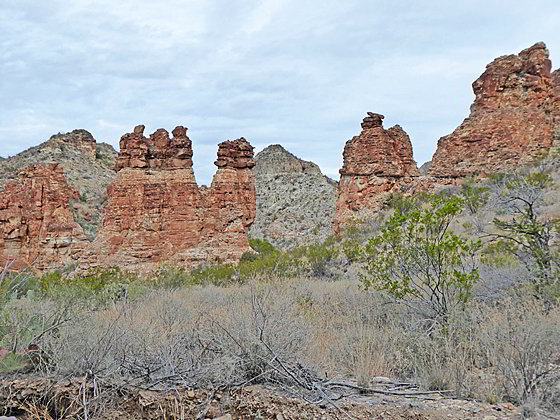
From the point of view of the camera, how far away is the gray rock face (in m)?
42.6

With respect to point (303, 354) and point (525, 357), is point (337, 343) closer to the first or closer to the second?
point (303, 354)

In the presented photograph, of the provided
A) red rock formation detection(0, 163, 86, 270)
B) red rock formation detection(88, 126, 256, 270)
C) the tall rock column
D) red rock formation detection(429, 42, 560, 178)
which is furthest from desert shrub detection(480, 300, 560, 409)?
red rock formation detection(0, 163, 86, 270)

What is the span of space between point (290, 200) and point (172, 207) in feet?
93.1

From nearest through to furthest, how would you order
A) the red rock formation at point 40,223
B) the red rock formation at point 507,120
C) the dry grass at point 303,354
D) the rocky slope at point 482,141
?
the dry grass at point 303,354 → the red rock formation at point 507,120 → the rocky slope at point 482,141 → the red rock formation at point 40,223

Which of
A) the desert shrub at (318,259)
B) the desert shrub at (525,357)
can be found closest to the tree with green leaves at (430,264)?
the desert shrub at (525,357)

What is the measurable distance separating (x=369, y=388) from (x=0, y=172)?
4244cm

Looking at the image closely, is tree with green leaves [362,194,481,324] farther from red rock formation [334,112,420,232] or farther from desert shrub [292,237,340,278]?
red rock formation [334,112,420,232]

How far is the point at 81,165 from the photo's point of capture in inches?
1714

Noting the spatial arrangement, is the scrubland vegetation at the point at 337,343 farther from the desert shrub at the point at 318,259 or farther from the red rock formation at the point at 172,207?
the red rock formation at the point at 172,207

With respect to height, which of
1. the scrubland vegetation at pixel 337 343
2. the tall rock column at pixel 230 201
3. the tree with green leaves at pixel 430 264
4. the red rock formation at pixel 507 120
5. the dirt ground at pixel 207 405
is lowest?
the dirt ground at pixel 207 405

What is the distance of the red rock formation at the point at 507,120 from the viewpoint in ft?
76.1

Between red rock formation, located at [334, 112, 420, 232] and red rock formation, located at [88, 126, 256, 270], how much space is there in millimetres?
5179

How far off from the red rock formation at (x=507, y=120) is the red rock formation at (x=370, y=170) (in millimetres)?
2653

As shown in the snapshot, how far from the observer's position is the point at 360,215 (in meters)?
23.6
